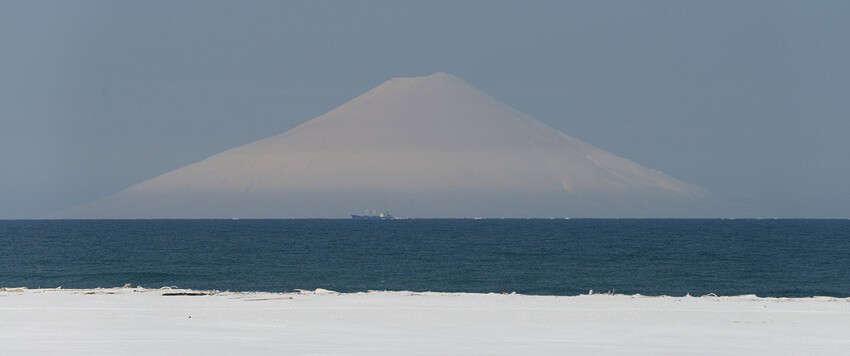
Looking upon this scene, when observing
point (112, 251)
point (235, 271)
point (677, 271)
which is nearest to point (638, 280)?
point (677, 271)

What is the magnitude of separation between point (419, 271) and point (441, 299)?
51601 millimetres

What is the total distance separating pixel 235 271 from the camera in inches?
3297

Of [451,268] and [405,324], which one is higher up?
[451,268]

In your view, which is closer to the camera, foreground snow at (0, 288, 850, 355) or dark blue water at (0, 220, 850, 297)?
foreground snow at (0, 288, 850, 355)

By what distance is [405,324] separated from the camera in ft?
86.5

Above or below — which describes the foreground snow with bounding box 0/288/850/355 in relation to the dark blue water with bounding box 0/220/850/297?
below

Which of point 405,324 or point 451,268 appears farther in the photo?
point 451,268

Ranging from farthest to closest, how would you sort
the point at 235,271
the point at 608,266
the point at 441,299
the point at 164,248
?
the point at 164,248, the point at 608,266, the point at 235,271, the point at 441,299

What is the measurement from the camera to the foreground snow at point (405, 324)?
2231cm

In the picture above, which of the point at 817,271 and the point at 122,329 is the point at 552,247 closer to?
the point at 817,271

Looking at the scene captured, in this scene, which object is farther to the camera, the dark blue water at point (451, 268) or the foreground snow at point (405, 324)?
the dark blue water at point (451, 268)

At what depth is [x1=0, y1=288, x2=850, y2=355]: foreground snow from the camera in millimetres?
22312

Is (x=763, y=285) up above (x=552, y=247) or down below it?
below

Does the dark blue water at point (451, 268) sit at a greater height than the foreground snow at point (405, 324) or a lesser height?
greater
